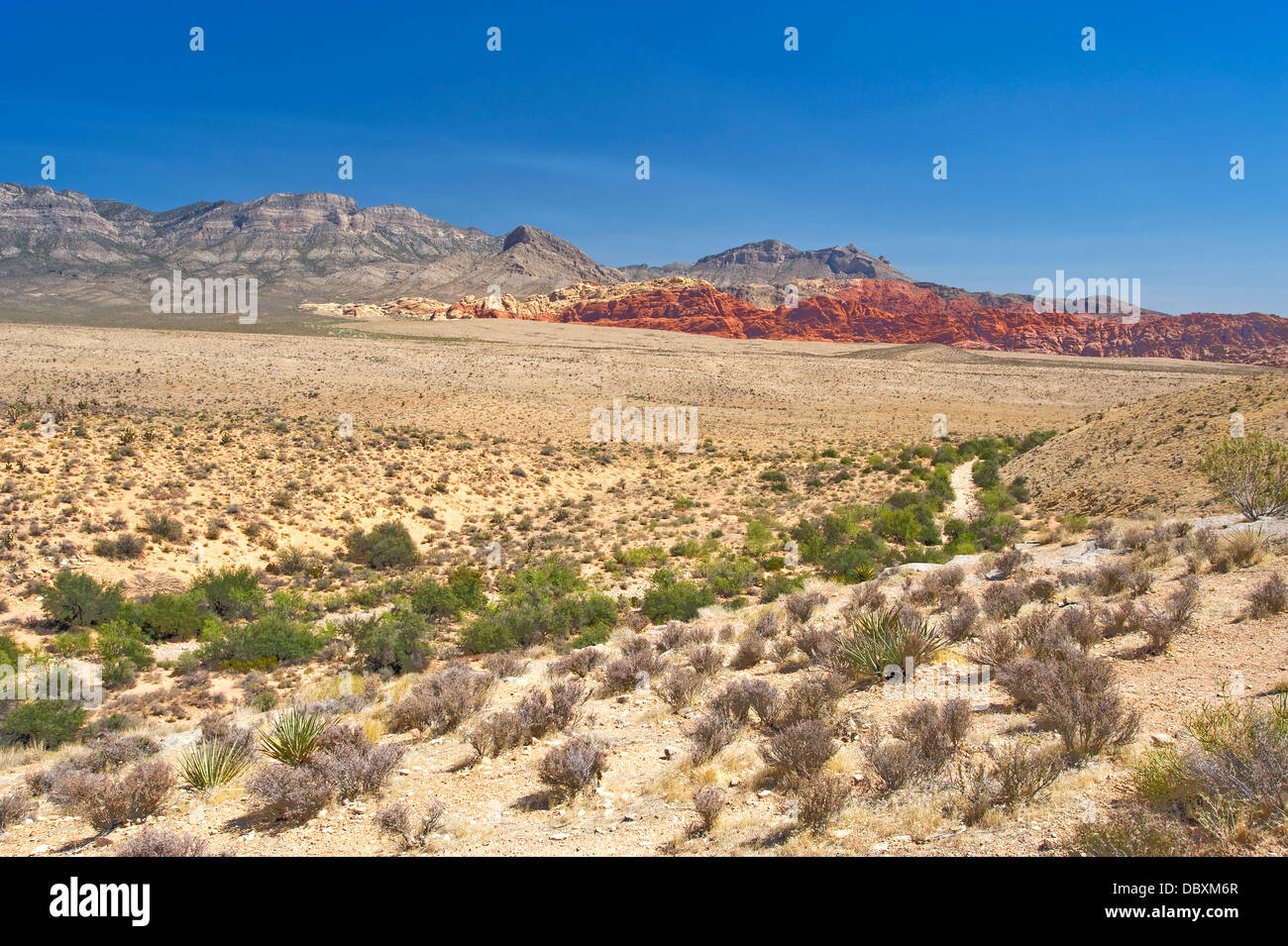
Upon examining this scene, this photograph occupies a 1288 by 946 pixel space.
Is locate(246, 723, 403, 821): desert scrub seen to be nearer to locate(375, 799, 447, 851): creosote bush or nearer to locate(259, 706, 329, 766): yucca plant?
locate(259, 706, 329, 766): yucca plant

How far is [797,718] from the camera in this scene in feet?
20.9

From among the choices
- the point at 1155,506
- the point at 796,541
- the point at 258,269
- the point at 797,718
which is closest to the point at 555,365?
the point at 796,541

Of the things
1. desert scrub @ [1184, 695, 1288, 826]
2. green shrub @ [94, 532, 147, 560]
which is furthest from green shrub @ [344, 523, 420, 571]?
desert scrub @ [1184, 695, 1288, 826]

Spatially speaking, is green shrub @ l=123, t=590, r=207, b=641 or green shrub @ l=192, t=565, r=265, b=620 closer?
green shrub @ l=123, t=590, r=207, b=641

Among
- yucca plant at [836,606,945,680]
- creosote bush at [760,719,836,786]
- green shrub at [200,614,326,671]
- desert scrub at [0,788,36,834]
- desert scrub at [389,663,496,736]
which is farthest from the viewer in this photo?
green shrub at [200,614,326,671]

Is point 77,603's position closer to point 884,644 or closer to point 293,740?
point 293,740

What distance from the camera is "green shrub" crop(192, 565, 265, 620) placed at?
522 inches

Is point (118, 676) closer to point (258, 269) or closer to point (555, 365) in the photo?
point (555, 365)

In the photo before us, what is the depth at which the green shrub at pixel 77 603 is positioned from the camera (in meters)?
11.9

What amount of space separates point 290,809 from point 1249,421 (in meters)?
26.0

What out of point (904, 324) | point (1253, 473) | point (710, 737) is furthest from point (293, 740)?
point (904, 324)

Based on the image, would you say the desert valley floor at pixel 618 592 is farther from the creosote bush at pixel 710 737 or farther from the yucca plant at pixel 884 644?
the yucca plant at pixel 884 644

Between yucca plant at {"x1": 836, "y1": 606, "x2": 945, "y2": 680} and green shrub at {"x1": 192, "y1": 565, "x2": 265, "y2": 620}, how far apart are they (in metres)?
11.3

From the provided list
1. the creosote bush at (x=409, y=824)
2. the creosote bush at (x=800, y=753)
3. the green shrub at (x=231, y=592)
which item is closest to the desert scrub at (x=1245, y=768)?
the creosote bush at (x=800, y=753)
